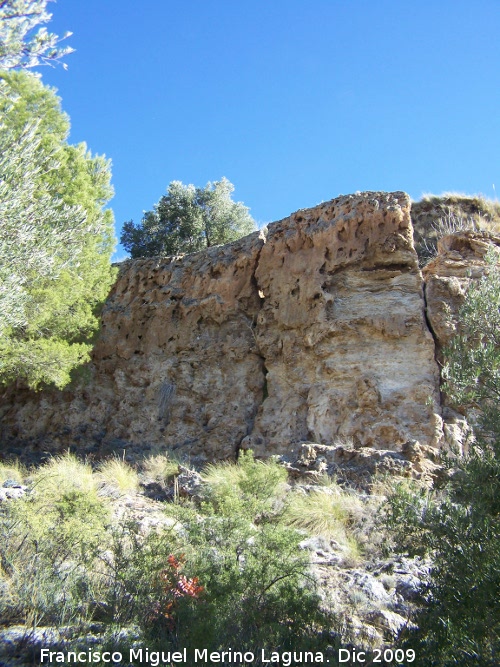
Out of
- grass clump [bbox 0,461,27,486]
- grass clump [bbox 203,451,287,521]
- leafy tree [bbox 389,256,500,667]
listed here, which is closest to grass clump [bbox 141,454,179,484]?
grass clump [bbox 203,451,287,521]

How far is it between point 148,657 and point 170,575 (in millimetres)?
1075

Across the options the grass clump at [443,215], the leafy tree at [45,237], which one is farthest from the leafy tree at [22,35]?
the grass clump at [443,215]

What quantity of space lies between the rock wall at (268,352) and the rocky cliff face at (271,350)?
3cm

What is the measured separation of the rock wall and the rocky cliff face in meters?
0.03

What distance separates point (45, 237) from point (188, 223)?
11.7 m

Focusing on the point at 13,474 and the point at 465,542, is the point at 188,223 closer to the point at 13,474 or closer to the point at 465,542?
the point at 13,474

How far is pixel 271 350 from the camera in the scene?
13.1 meters

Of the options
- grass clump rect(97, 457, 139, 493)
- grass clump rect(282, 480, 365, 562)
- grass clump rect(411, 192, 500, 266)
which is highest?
grass clump rect(411, 192, 500, 266)

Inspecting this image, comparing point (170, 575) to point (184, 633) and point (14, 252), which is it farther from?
point (14, 252)

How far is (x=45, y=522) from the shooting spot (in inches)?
259

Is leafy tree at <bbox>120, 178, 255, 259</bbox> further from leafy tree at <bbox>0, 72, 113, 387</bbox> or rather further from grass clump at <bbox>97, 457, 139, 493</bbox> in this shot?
grass clump at <bbox>97, 457, 139, 493</bbox>

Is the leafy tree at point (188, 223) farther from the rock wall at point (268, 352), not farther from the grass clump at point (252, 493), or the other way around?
the grass clump at point (252, 493)

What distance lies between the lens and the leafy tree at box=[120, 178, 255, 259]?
20.0 metres

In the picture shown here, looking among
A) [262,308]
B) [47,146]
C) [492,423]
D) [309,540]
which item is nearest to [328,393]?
[262,308]
